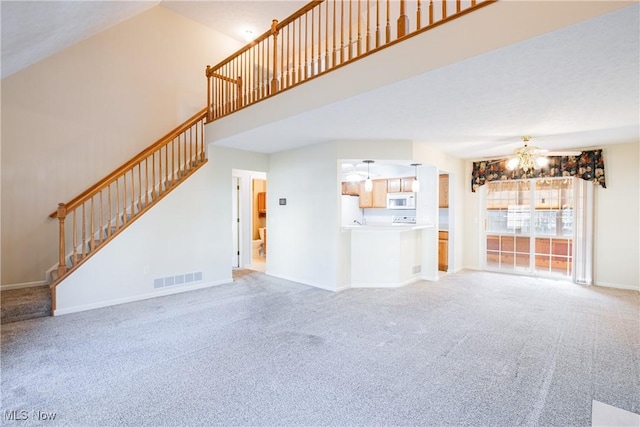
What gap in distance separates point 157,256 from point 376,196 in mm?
5392

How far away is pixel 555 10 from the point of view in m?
1.88

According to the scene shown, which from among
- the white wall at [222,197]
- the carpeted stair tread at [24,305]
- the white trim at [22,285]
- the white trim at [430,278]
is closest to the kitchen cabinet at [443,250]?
the white trim at [430,278]

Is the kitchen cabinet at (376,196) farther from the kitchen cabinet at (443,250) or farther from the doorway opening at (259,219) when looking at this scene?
the doorway opening at (259,219)

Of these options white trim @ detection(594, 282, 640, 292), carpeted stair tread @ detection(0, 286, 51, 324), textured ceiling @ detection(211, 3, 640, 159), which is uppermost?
textured ceiling @ detection(211, 3, 640, 159)

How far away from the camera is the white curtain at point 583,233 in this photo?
5.36 meters

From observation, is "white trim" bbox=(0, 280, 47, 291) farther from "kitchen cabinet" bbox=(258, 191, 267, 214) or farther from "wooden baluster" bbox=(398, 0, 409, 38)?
"wooden baluster" bbox=(398, 0, 409, 38)

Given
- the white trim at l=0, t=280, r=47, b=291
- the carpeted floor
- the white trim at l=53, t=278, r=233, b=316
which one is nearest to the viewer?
the carpeted floor

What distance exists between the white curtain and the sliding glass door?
23 cm

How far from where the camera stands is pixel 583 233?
5.40m

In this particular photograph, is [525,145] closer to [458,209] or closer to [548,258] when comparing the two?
[458,209]

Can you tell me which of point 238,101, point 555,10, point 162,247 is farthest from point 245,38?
point 555,10

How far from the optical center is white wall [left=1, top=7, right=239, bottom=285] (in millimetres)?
4348

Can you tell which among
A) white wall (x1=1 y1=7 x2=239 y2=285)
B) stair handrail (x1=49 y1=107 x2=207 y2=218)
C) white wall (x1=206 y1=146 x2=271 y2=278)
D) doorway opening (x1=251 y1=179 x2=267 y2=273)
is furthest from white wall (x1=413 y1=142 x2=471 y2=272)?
white wall (x1=1 y1=7 x2=239 y2=285)

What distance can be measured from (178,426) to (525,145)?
222 inches
